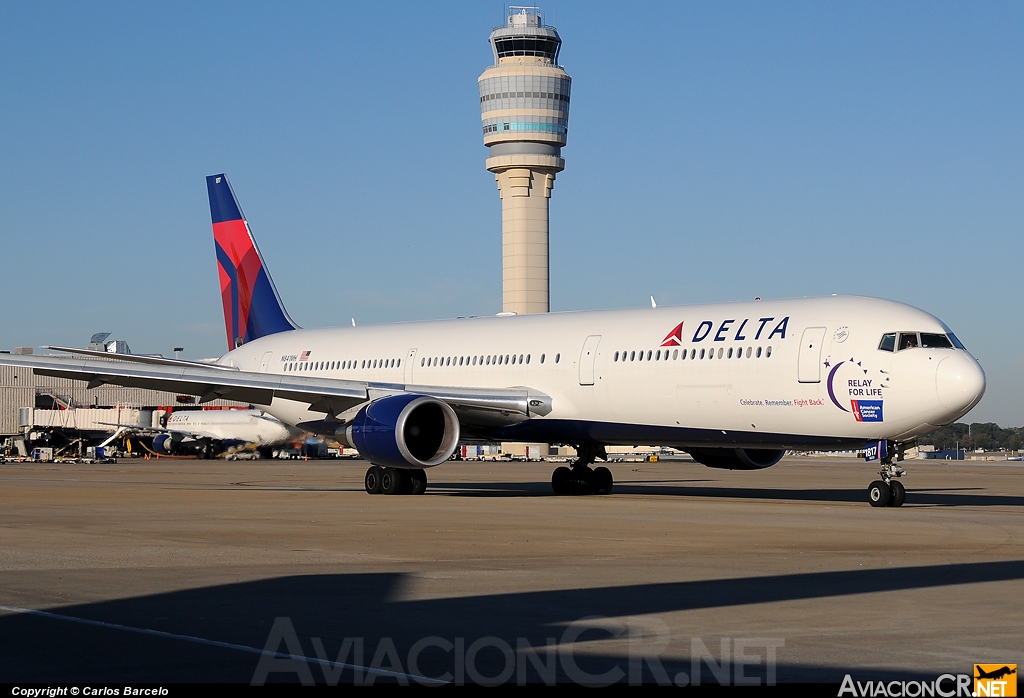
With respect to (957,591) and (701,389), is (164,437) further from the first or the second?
(957,591)

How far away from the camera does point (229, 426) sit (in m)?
70.6

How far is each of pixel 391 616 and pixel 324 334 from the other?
2528cm

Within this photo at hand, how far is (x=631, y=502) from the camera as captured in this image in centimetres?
2408

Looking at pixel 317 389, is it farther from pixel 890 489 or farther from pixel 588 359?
pixel 890 489

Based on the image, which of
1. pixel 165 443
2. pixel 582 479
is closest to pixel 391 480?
pixel 582 479

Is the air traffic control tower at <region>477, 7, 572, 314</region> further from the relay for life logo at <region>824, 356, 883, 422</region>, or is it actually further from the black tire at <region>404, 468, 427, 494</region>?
the relay for life logo at <region>824, 356, 883, 422</region>

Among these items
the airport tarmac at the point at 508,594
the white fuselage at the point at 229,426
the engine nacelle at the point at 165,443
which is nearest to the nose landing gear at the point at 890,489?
the airport tarmac at the point at 508,594

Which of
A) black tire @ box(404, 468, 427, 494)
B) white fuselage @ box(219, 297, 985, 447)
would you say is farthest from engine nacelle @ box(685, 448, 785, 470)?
black tire @ box(404, 468, 427, 494)

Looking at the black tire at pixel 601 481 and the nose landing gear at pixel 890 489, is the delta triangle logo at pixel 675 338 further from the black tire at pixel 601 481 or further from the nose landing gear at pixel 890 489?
the black tire at pixel 601 481

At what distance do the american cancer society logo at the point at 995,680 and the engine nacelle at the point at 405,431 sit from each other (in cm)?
1739

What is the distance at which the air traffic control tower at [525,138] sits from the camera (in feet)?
357

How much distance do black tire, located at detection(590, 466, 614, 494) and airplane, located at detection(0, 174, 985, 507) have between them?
5cm

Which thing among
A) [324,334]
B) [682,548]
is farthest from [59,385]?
[682,548]

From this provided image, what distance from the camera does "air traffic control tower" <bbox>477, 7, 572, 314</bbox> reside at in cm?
10888
